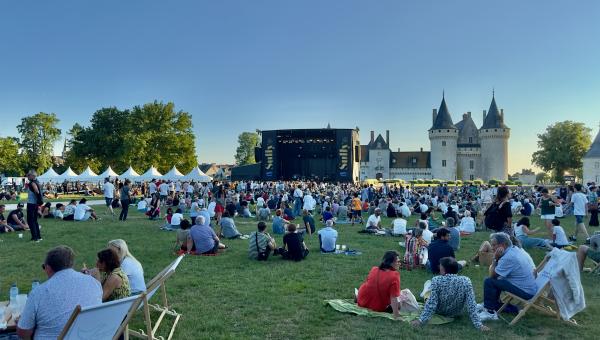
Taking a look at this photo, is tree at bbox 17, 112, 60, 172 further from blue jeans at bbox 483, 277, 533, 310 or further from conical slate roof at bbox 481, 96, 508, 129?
conical slate roof at bbox 481, 96, 508, 129

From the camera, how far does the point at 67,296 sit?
3.13 meters

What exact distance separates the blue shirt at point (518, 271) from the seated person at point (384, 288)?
133cm

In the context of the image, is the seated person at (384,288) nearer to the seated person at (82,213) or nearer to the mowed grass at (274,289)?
the mowed grass at (274,289)

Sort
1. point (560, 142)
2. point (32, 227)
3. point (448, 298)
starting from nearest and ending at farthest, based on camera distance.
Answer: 1. point (448, 298)
2. point (32, 227)
3. point (560, 142)

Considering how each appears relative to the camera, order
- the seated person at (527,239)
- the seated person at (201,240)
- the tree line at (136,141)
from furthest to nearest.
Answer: the tree line at (136,141)
the seated person at (527,239)
the seated person at (201,240)

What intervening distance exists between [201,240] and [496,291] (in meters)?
5.94

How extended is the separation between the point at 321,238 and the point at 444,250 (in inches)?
130

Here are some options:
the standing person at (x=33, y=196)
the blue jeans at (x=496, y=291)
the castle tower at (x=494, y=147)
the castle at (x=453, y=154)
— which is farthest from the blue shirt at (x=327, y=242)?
the castle tower at (x=494, y=147)

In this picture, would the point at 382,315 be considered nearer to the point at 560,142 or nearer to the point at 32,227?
the point at 32,227

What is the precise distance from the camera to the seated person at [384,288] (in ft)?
17.7

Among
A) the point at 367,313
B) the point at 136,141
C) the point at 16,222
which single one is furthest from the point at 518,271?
the point at 136,141

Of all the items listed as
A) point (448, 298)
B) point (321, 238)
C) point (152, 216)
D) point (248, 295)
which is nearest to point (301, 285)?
point (248, 295)

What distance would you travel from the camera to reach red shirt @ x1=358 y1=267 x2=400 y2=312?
5453 millimetres

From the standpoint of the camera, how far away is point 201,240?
9273 millimetres
